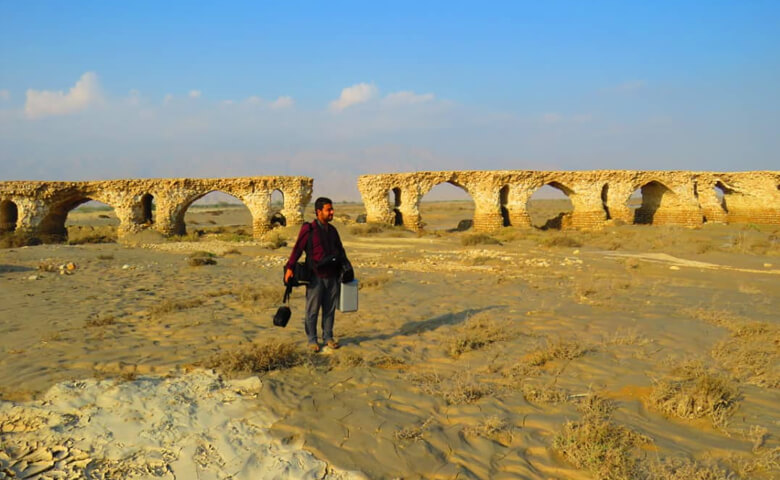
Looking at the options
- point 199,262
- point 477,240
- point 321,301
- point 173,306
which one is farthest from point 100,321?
point 477,240

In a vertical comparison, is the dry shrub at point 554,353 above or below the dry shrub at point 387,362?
above

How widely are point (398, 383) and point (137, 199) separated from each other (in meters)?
23.0

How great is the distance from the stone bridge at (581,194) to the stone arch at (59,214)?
518 inches

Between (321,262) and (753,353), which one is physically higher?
(321,262)

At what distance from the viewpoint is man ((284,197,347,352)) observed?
5609mm

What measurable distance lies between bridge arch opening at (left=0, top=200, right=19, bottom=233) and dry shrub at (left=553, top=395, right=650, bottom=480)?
2777 cm

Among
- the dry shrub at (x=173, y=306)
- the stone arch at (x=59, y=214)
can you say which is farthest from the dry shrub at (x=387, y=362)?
the stone arch at (x=59, y=214)

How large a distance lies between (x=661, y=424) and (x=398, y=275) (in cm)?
852

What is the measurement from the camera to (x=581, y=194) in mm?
25859

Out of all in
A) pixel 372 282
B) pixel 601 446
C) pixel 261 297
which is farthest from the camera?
pixel 372 282

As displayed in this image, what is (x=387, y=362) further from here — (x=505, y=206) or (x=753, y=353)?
(x=505, y=206)

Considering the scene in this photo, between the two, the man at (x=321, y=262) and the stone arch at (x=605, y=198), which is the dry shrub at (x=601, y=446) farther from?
the stone arch at (x=605, y=198)

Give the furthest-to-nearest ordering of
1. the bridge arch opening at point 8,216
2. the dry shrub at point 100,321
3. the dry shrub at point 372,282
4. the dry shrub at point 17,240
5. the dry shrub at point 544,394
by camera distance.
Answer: the bridge arch opening at point 8,216
the dry shrub at point 17,240
the dry shrub at point 372,282
the dry shrub at point 100,321
the dry shrub at point 544,394

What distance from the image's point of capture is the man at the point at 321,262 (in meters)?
5.61
